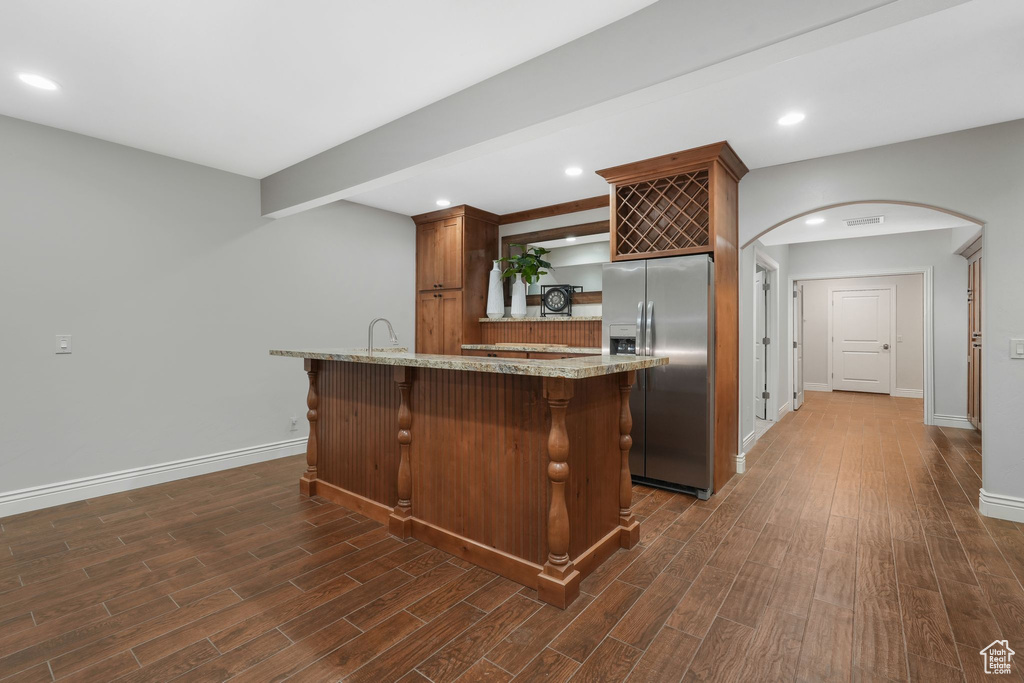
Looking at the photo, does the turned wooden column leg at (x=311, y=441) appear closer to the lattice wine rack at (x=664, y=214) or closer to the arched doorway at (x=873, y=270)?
the lattice wine rack at (x=664, y=214)

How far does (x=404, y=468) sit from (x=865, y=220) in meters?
5.18

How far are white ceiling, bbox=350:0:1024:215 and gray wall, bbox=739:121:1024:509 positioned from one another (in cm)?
12

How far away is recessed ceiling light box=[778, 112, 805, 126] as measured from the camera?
278 cm

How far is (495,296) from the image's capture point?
517 cm

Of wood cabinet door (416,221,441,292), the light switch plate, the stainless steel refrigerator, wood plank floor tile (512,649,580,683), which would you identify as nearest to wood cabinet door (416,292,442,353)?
wood cabinet door (416,221,441,292)

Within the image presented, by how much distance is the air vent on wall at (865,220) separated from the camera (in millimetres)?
4727

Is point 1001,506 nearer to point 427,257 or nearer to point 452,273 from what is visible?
point 452,273

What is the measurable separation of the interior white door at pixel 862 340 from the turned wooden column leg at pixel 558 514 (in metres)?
8.83

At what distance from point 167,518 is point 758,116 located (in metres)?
4.39

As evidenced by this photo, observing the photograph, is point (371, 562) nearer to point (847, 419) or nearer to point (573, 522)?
point (573, 522)

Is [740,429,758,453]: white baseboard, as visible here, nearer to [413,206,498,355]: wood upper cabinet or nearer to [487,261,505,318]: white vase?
[487,261,505,318]: white vase

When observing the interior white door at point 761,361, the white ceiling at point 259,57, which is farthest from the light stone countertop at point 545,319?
the interior white door at point 761,361

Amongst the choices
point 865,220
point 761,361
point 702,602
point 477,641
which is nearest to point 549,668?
point 477,641

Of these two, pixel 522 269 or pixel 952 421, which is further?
pixel 952 421
